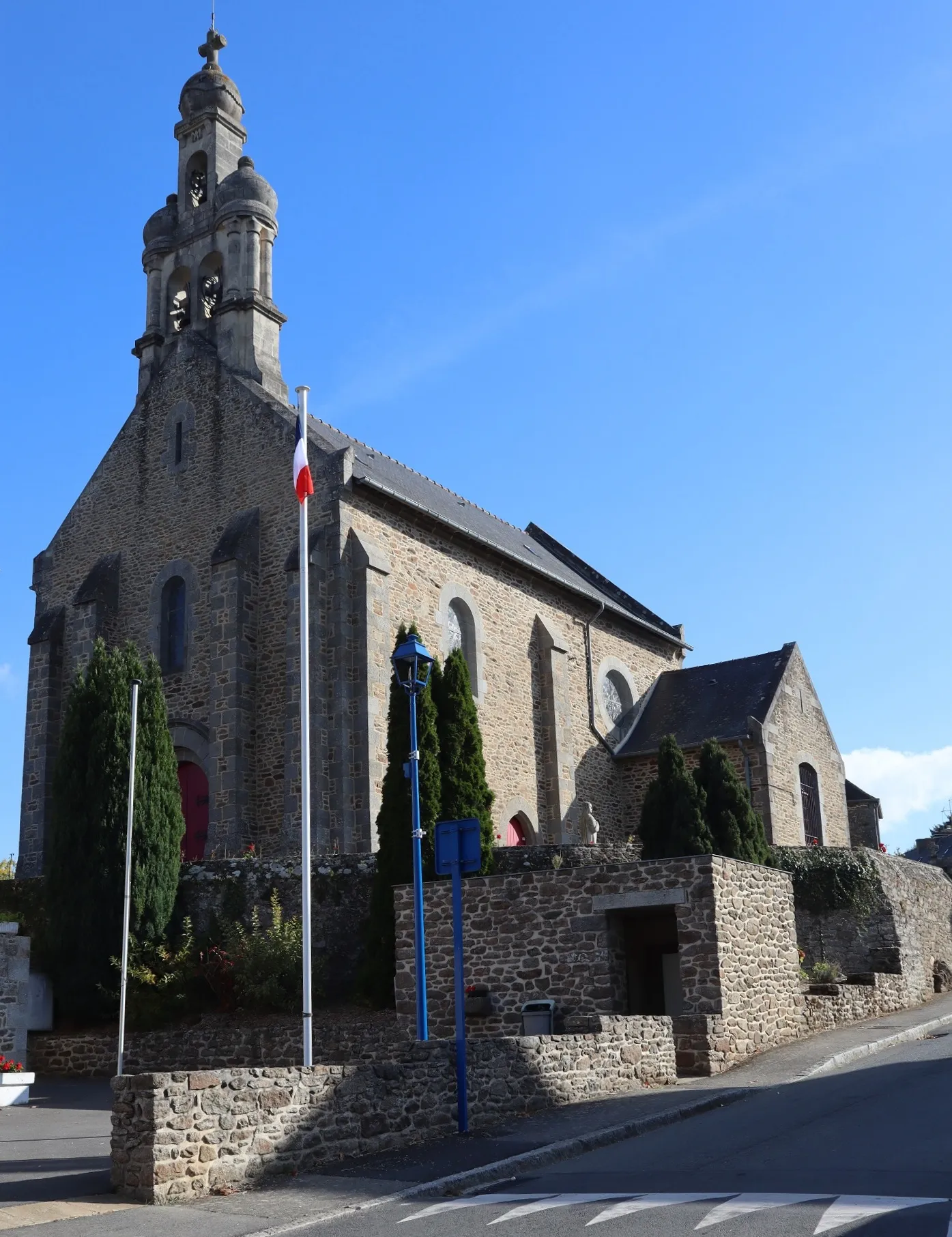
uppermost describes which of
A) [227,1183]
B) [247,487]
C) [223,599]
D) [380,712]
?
[247,487]

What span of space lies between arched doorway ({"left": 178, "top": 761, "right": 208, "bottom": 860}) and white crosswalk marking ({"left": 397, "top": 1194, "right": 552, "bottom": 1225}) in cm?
1496

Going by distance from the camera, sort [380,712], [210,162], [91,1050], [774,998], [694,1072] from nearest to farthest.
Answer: [694,1072] → [774,998] → [91,1050] → [380,712] → [210,162]

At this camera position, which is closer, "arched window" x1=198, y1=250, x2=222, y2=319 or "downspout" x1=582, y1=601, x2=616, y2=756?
"arched window" x1=198, y1=250, x2=222, y2=319

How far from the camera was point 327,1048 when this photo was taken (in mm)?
16719

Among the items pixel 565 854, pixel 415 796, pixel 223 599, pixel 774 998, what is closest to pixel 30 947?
pixel 223 599

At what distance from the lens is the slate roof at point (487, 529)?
2398cm

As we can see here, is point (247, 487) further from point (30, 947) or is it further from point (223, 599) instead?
point (30, 947)

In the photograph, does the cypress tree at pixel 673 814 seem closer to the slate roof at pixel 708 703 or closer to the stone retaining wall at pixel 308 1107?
the slate roof at pixel 708 703

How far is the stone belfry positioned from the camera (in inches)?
1013

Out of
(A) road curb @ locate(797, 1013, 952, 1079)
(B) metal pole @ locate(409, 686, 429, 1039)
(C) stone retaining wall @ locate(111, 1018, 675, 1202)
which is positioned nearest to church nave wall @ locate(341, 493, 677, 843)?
(B) metal pole @ locate(409, 686, 429, 1039)

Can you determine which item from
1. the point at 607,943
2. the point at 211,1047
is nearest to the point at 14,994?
the point at 211,1047

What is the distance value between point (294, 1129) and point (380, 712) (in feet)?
41.1

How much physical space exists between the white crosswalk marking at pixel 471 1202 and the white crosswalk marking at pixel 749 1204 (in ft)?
4.14

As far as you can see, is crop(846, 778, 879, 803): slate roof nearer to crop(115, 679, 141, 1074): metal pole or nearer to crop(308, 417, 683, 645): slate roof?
crop(308, 417, 683, 645): slate roof
